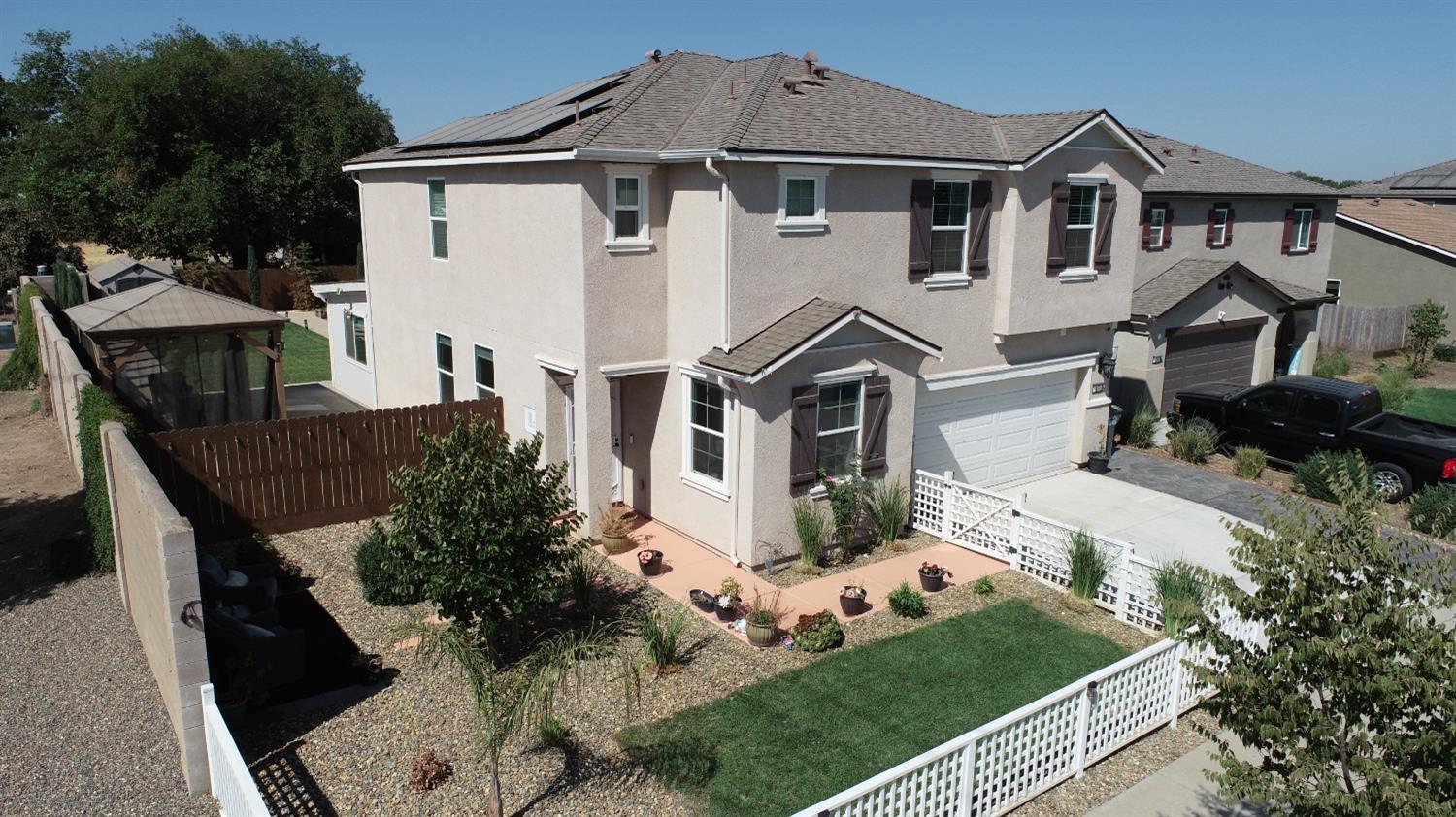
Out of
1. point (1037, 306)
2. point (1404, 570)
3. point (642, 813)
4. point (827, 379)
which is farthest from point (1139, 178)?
point (642, 813)

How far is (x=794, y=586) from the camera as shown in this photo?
12719mm

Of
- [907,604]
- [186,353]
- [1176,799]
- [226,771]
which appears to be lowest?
[1176,799]

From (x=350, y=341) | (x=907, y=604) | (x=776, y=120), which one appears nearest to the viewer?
(x=907, y=604)

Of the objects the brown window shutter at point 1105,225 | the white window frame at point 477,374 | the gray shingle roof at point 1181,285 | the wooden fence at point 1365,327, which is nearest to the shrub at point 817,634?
the white window frame at point 477,374

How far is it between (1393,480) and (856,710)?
13.2 meters

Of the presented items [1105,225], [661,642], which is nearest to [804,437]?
[661,642]

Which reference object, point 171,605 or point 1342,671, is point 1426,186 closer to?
point 1342,671

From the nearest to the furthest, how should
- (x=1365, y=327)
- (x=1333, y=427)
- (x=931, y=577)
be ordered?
(x=931, y=577) → (x=1333, y=427) → (x=1365, y=327)

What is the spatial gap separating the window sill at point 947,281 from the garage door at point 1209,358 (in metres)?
8.09

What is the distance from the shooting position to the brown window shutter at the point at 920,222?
14547mm

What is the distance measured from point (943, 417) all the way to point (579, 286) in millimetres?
6744

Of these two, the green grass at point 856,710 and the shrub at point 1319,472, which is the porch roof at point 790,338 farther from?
the shrub at point 1319,472

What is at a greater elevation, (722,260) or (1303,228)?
(1303,228)

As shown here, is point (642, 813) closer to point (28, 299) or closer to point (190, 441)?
point (190, 441)
